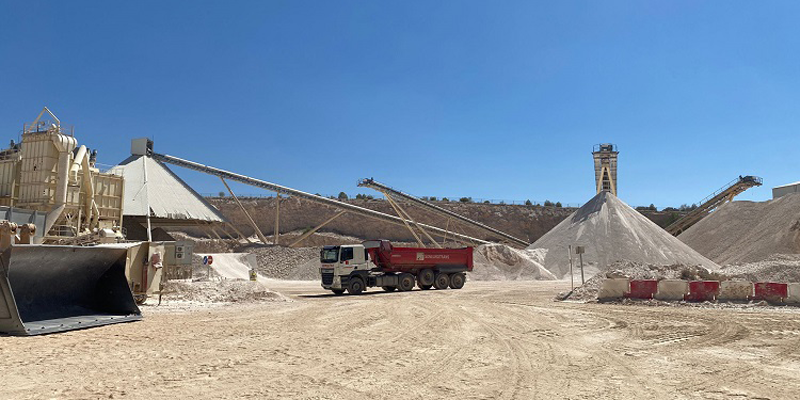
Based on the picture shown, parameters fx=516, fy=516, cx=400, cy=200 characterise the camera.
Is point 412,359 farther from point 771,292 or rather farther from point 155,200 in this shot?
point 155,200

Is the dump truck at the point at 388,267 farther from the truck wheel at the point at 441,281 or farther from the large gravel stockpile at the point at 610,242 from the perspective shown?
the large gravel stockpile at the point at 610,242

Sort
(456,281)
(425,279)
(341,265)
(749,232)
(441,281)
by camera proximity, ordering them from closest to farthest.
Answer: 1. (341,265)
2. (425,279)
3. (441,281)
4. (456,281)
5. (749,232)

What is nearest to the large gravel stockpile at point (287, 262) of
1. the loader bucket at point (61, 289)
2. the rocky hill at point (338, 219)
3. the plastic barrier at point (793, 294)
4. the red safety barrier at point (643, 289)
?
the rocky hill at point (338, 219)

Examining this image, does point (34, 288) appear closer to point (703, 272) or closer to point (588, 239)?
point (703, 272)

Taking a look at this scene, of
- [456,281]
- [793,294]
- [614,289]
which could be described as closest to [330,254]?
[456,281]

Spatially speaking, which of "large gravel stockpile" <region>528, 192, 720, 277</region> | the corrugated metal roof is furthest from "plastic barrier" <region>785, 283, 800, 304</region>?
the corrugated metal roof

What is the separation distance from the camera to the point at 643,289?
1809 cm

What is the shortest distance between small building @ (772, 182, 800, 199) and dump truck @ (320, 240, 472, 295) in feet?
173

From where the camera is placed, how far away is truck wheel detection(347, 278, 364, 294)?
2405cm

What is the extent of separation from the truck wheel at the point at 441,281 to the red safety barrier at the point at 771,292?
46.5ft

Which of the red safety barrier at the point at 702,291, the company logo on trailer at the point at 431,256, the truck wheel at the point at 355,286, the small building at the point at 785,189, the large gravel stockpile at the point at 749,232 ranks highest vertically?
the small building at the point at 785,189

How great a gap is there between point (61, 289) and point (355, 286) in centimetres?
1470

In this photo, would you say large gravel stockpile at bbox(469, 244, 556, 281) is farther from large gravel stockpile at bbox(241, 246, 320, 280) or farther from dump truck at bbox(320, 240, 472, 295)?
large gravel stockpile at bbox(241, 246, 320, 280)

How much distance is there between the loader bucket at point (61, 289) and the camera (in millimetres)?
8922
